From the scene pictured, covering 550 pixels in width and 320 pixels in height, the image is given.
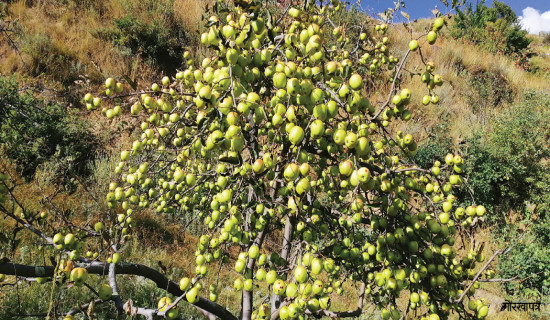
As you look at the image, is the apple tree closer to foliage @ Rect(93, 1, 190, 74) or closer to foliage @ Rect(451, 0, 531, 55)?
foliage @ Rect(93, 1, 190, 74)

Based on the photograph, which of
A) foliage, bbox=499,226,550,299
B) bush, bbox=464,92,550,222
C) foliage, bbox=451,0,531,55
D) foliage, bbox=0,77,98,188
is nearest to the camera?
foliage, bbox=499,226,550,299

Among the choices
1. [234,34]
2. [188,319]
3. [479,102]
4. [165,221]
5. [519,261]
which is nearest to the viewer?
[234,34]

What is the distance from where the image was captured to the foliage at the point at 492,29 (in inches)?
555

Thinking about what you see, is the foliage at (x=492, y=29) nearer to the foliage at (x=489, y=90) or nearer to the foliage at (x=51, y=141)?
the foliage at (x=489, y=90)

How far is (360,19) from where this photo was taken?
10000 mm

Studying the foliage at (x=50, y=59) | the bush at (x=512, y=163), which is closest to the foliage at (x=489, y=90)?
the bush at (x=512, y=163)

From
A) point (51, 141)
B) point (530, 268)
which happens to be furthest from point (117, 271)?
point (530, 268)

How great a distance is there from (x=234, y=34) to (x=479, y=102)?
10.8 m

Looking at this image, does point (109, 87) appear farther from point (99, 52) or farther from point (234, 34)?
point (99, 52)

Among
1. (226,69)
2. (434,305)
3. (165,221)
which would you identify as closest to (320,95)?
(226,69)

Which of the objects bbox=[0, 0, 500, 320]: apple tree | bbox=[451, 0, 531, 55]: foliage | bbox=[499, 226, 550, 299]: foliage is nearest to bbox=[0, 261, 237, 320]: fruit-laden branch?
bbox=[0, 0, 500, 320]: apple tree

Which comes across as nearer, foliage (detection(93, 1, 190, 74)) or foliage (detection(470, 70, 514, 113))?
foliage (detection(93, 1, 190, 74))

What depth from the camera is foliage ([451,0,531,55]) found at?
14102 mm

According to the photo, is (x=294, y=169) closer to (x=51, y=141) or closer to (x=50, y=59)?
(x=51, y=141)
